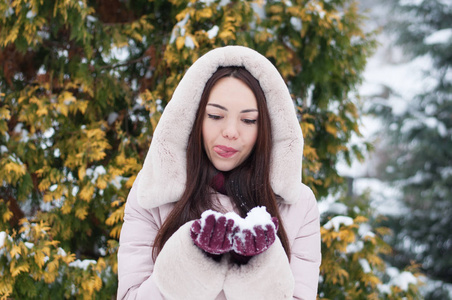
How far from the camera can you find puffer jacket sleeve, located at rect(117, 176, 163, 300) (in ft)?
4.58

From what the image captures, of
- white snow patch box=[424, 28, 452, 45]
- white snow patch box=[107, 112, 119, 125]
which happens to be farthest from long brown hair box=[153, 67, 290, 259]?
white snow patch box=[424, 28, 452, 45]

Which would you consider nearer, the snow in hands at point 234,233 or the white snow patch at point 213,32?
the snow in hands at point 234,233

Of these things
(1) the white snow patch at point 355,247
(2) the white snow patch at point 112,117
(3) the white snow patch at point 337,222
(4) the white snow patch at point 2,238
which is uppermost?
(2) the white snow patch at point 112,117

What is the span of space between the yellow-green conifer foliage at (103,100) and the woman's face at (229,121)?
1.19 metres

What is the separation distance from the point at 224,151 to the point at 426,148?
4.78 m

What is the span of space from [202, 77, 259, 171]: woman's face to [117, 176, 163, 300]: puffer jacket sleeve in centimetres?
34

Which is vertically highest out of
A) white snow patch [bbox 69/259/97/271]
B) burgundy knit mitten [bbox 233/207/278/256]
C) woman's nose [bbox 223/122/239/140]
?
woman's nose [bbox 223/122/239/140]

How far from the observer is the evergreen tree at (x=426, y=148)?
18.0 ft

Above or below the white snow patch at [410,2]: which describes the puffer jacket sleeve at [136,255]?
below

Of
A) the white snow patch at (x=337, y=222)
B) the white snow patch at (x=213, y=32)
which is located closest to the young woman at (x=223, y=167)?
the white snow patch at (x=213, y=32)

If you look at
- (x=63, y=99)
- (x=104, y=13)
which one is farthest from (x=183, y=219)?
(x=104, y=13)

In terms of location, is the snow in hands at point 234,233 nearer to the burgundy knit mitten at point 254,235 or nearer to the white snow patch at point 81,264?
the burgundy knit mitten at point 254,235

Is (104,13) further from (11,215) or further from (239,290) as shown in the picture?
(239,290)

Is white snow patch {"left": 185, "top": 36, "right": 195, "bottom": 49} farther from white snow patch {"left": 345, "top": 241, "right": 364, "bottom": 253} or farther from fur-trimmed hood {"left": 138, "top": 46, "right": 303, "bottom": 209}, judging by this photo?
white snow patch {"left": 345, "top": 241, "right": 364, "bottom": 253}
